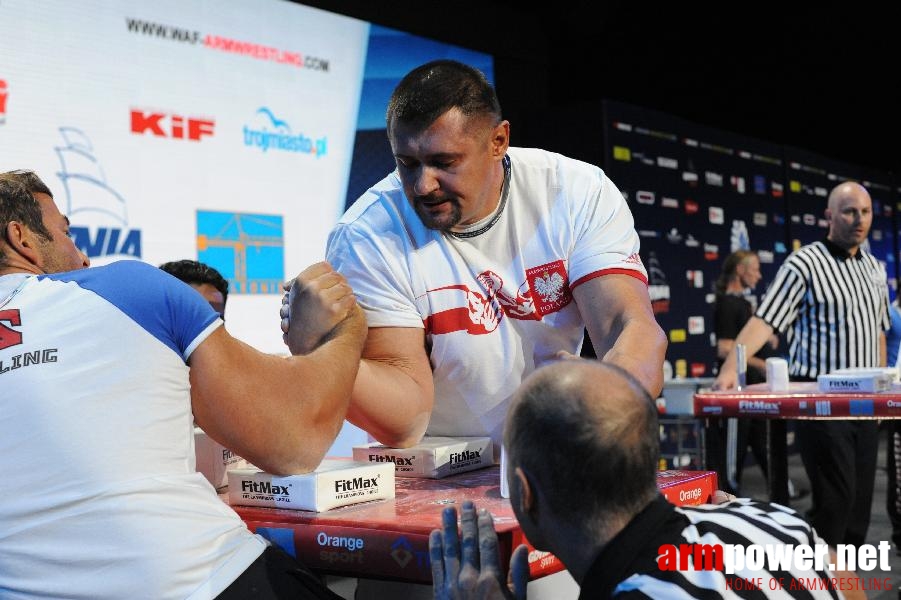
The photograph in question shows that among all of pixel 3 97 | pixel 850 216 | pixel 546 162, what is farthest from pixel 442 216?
pixel 850 216

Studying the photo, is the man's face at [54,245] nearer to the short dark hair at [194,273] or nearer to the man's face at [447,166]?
the man's face at [447,166]

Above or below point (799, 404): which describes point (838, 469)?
below

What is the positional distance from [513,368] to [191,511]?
84 centimetres

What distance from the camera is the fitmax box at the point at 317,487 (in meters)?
1.47

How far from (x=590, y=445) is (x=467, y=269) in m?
0.97

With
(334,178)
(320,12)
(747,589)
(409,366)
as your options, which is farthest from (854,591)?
(320,12)

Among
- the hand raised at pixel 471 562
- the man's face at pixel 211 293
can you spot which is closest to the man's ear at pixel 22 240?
the hand raised at pixel 471 562

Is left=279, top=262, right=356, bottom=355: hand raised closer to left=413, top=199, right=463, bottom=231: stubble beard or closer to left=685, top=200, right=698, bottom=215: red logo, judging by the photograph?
left=413, top=199, right=463, bottom=231: stubble beard

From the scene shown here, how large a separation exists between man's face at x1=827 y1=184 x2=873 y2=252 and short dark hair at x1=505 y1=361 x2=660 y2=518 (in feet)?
12.7

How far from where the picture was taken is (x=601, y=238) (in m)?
2.01

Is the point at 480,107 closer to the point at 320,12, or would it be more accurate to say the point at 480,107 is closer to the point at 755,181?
the point at 320,12

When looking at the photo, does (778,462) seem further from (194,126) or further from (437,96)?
(194,126)

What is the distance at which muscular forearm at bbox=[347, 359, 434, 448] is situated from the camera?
71.0 inches

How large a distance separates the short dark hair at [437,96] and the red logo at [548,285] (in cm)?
34
